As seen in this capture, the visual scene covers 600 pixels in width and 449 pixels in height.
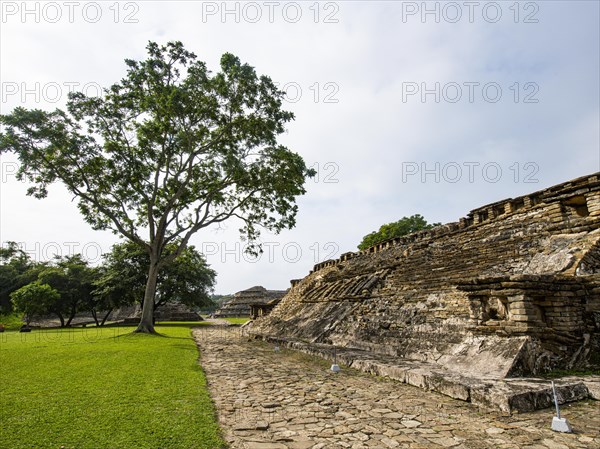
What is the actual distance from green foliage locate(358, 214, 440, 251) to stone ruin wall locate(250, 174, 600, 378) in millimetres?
24622

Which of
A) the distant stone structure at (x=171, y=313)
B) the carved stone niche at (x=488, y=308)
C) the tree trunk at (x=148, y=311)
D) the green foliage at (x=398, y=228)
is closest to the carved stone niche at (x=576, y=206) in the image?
the carved stone niche at (x=488, y=308)

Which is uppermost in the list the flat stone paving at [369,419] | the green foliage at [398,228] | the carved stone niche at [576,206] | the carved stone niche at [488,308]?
the green foliage at [398,228]

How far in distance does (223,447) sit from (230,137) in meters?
16.1

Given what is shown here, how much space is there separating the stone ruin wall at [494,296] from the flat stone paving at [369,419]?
3.39 ft

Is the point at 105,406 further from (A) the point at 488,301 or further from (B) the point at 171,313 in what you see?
(B) the point at 171,313

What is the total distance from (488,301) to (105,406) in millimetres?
5857

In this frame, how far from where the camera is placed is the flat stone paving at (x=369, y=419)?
3197mm

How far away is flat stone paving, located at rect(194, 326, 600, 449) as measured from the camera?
320 centimetres

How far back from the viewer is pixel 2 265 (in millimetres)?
38094

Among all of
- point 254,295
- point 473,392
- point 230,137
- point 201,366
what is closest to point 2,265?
point 254,295

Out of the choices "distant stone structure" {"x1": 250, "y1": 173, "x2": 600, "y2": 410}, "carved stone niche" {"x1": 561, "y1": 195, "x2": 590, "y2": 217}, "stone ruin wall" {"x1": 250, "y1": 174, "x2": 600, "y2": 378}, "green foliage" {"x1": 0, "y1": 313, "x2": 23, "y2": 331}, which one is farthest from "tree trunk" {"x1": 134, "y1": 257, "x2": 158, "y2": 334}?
"green foliage" {"x1": 0, "y1": 313, "x2": 23, "y2": 331}

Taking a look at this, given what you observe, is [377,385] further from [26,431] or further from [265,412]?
[26,431]

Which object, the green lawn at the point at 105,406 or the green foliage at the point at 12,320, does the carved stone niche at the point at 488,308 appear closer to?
the green lawn at the point at 105,406

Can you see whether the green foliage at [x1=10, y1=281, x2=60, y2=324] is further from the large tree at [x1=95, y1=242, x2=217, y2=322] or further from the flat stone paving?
the flat stone paving
